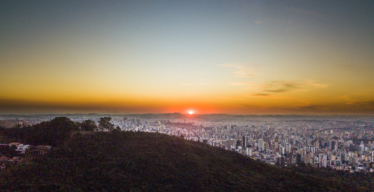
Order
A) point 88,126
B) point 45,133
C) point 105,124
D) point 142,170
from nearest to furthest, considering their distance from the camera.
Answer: point 142,170 → point 45,133 → point 88,126 → point 105,124

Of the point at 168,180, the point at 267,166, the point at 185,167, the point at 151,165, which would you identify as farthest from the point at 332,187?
the point at 151,165

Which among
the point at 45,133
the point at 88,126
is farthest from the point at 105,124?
the point at 45,133

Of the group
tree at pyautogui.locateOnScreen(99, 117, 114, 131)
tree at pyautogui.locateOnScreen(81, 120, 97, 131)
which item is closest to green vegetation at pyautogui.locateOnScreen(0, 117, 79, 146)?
tree at pyautogui.locateOnScreen(81, 120, 97, 131)

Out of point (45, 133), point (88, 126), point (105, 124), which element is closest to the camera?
point (45, 133)

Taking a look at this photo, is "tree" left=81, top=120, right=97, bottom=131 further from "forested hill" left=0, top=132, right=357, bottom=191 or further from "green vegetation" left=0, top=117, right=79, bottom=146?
"forested hill" left=0, top=132, right=357, bottom=191

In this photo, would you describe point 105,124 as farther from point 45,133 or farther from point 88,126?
point 45,133

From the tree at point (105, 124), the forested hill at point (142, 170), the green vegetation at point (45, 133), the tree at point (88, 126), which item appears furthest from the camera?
the tree at point (105, 124)

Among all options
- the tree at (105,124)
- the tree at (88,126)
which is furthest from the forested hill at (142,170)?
the tree at (105,124)

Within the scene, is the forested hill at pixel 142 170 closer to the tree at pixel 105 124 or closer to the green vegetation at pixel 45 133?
the green vegetation at pixel 45 133

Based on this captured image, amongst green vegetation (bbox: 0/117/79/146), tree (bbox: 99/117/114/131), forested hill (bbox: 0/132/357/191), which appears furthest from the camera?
tree (bbox: 99/117/114/131)
